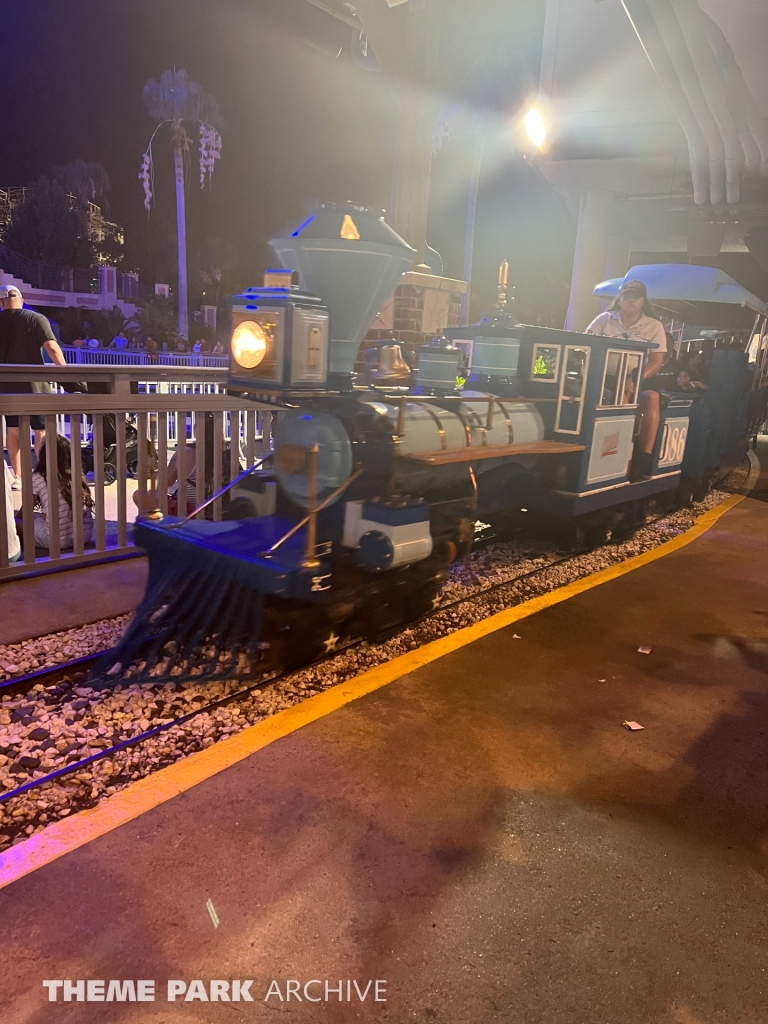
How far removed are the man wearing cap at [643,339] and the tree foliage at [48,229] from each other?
26.1 m

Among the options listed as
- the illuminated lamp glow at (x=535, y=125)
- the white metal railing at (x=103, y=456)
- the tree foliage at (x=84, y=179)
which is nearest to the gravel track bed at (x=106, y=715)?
the white metal railing at (x=103, y=456)

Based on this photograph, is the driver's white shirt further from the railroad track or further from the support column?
the support column

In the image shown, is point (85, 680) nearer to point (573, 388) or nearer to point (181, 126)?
point (573, 388)

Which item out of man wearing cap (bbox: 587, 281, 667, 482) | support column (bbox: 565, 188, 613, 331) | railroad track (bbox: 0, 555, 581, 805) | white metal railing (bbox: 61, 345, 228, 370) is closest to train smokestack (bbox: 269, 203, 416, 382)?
railroad track (bbox: 0, 555, 581, 805)

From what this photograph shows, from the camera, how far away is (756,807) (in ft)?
8.99

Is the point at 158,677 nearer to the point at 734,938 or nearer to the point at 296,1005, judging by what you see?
the point at 296,1005

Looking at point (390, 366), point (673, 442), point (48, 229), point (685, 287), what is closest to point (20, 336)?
point (390, 366)

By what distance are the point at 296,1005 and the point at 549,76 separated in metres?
11.8

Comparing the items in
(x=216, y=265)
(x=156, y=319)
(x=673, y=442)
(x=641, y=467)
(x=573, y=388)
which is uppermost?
(x=216, y=265)

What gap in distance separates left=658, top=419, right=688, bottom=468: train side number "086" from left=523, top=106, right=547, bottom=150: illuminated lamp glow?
553 centimetres

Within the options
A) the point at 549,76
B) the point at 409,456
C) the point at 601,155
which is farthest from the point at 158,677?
the point at 601,155

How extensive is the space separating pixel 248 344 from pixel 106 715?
189cm

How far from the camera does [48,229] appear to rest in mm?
27328

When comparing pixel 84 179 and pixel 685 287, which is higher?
pixel 84 179
